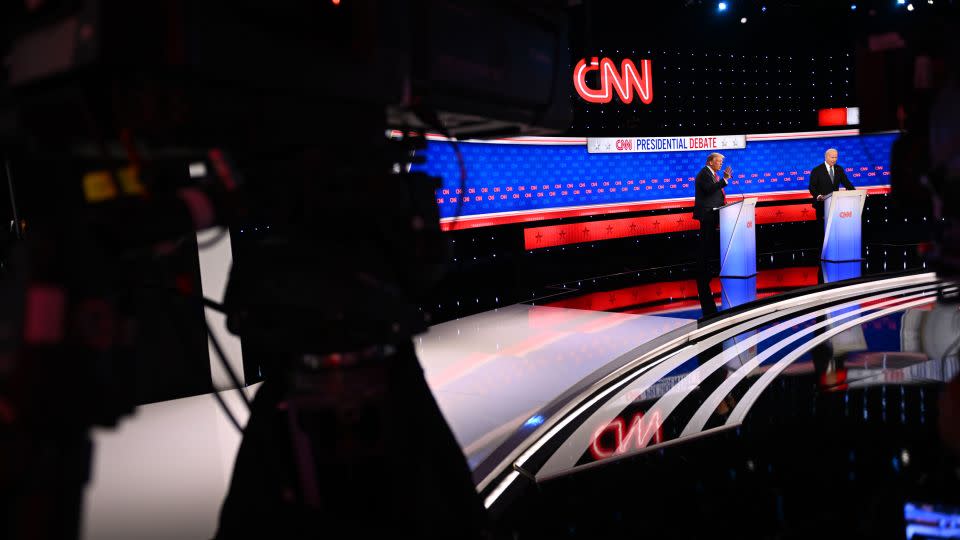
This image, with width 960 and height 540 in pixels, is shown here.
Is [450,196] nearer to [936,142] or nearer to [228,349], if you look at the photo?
[228,349]

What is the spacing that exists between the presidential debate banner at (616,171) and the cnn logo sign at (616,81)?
556 millimetres

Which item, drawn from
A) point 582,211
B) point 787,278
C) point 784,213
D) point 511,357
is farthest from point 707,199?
point 784,213

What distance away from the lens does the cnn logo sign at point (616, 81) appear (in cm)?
805

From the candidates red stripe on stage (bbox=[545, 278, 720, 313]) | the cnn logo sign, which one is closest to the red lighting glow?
red stripe on stage (bbox=[545, 278, 720, 313])

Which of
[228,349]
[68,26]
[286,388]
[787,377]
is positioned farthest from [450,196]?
[68,26]

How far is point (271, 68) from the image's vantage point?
797mm

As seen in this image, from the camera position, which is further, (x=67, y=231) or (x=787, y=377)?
(x=787, y=377)

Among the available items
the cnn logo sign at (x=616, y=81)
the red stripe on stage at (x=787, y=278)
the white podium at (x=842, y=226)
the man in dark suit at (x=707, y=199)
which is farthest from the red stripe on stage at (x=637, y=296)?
the cnn logo sign at (x=616, y=81)

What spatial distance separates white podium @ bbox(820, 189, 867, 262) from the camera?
24.0 feet

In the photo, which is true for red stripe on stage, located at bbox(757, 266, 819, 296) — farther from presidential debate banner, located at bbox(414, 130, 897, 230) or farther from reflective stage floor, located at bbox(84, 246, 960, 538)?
presidential debate banner, located at bbox(414, 130, 897, 230)

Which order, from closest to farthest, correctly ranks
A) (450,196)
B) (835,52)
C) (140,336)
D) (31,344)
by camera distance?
1. (31,344)
2. (140,336)
3. (450,196)
4. (835,52)

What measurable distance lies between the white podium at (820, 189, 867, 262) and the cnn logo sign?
276 centimetres

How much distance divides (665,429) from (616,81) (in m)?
6.69

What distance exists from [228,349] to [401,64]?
2871 millimetres
